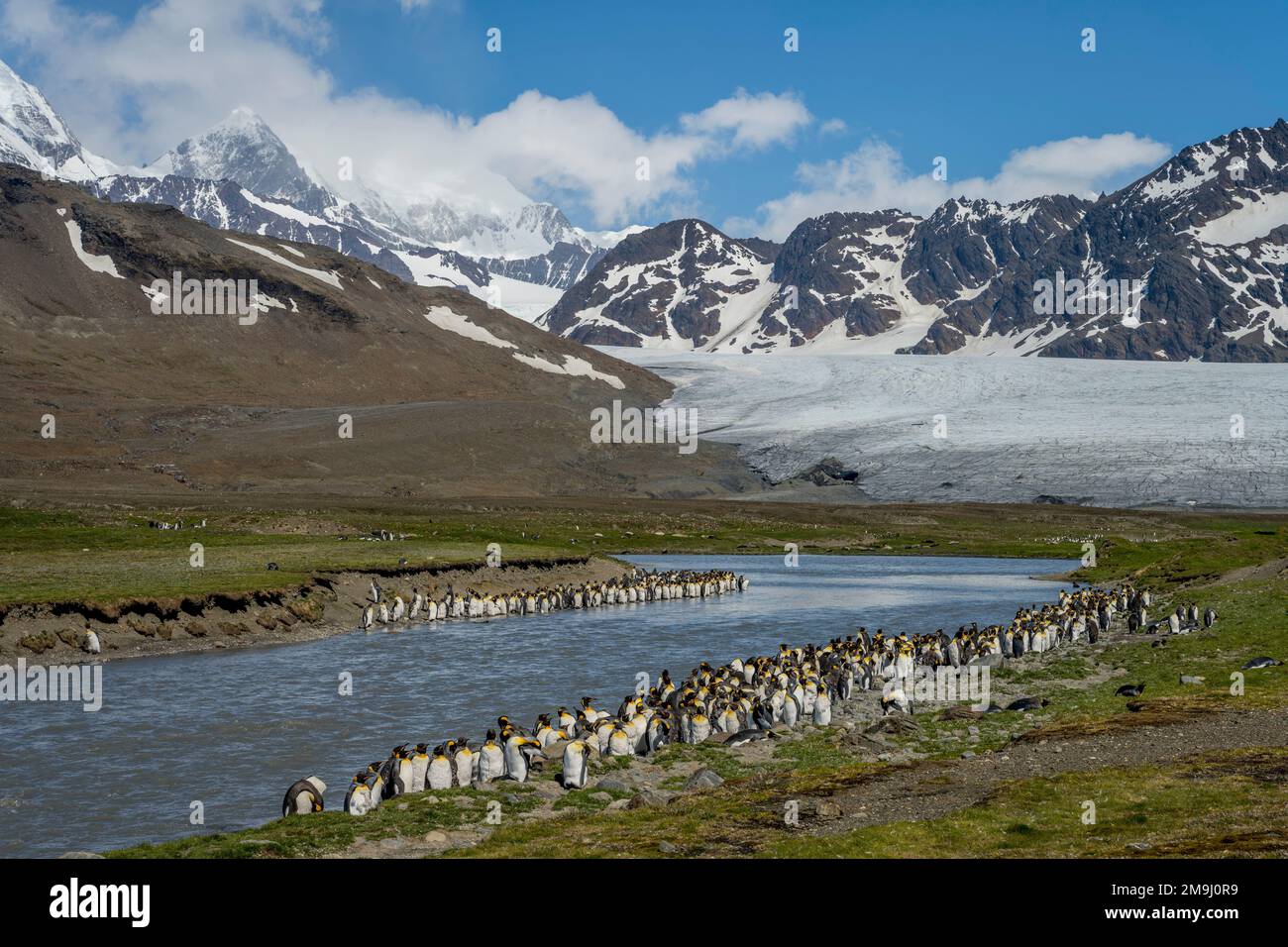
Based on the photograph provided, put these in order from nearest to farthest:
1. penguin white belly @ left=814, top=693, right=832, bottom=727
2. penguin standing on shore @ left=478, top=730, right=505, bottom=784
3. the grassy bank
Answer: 1. penguin standing on shore @ left=478, top=730, right=505, bottom=784
2. penguin white belly @ left=814, top=693, right=832, bottom=727
3. the grassy bank

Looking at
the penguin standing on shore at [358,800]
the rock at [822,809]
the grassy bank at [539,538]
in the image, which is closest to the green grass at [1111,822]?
the rock at [822,809]

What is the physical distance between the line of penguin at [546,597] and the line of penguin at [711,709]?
17.6 metres

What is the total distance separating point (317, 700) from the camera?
1122 inches

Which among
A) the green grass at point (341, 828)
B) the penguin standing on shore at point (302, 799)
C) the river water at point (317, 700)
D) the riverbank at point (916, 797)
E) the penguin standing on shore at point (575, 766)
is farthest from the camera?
the penguin standing on shore at point (575, 766)

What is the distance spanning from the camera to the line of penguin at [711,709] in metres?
19.3

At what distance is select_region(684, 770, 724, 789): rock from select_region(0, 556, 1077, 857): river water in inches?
223

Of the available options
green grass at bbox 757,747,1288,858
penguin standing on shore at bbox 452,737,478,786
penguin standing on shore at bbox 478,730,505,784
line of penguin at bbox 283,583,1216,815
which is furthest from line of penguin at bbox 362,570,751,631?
green grass at bbox 757,747,1288,858

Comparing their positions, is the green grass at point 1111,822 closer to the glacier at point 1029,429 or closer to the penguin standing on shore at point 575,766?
the penguin standing on shore at point 575,766

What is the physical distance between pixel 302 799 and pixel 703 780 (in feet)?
21.0

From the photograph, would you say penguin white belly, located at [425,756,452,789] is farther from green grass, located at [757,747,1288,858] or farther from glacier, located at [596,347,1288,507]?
glacier, located at [596,347,1288,507]

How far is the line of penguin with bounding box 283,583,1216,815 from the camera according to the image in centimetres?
1931
